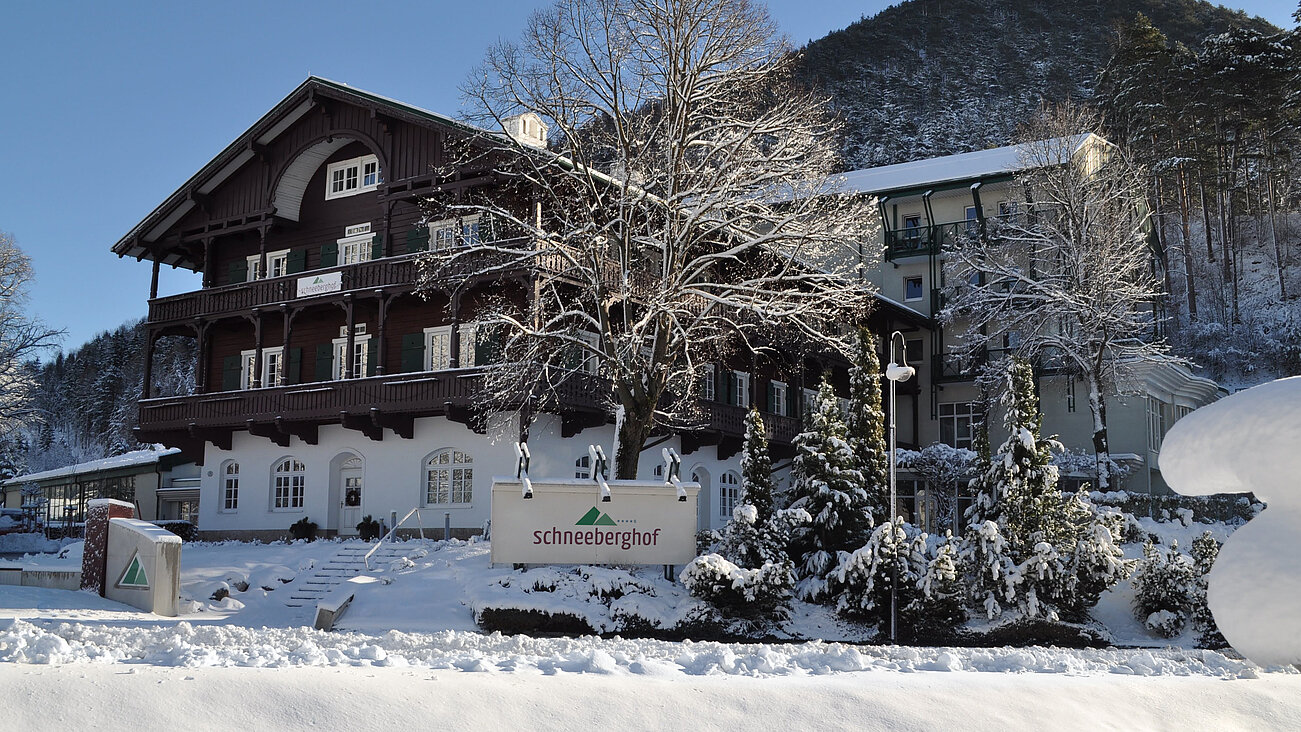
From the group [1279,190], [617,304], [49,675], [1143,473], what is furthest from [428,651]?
[1279,190]

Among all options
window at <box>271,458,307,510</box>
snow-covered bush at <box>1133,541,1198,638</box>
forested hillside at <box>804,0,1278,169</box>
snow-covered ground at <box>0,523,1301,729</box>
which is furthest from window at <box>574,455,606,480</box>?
forested hillside at <box>804,0,1278,169</box>

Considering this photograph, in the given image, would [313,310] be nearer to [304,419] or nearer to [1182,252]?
[304,419]

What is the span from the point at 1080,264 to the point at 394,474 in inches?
818

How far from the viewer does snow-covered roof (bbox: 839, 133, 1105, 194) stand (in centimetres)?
4450

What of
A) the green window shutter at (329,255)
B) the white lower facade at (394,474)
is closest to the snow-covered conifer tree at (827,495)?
the white lower facade at (394,474)

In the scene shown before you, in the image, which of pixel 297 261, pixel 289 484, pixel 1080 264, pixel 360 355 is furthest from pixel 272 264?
pixel 1080 264

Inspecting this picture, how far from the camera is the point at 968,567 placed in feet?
67.7

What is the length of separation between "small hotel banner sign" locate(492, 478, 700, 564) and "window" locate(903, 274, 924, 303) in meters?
26.8

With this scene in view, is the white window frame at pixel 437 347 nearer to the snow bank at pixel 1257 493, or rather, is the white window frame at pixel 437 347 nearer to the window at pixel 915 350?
the window at pixel 915 350

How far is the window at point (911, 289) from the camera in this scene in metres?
46.3

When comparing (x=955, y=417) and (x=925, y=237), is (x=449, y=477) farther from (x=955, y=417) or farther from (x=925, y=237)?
(x=925, y=237)

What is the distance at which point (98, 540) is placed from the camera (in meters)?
21.1

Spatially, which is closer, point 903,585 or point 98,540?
point 903,585

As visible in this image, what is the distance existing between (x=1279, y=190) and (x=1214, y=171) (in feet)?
31.2
